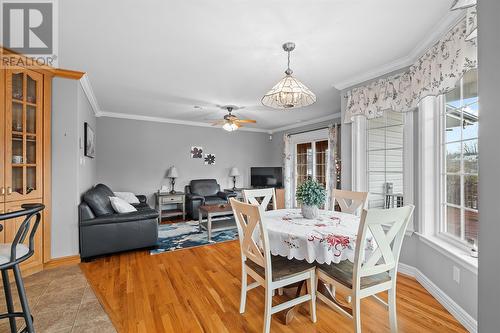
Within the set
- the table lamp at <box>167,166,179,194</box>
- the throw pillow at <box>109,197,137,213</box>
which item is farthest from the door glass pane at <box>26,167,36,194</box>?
the table lamp at <box>167,166,179,194</box>

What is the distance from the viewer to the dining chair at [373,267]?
149cm

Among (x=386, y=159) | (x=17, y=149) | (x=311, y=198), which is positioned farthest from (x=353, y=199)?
(x=17, y=149)

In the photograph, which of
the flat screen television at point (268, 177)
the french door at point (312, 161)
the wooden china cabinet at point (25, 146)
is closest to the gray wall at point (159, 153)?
the flat screen television at point (268, 177)

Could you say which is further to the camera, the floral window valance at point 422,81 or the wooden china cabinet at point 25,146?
the wooden china cabinet at point 25,146

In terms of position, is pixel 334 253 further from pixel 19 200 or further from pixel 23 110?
pixel 23 110

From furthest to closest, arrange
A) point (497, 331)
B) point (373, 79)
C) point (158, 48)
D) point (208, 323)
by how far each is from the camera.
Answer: point (373, 79), point (158, 48), point (208, 323), point (497, 331)

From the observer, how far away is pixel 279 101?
2.35m

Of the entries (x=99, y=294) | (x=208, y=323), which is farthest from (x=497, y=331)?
(x=99, y=294)

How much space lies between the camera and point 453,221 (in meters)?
2.23

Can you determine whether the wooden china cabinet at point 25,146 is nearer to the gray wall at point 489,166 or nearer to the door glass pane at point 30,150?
the door glass pane at point 30,150

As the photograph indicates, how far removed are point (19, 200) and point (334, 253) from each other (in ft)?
10.9

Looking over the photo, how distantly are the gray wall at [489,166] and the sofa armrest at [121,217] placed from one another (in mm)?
A: 3494

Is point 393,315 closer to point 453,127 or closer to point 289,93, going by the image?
point 453,127

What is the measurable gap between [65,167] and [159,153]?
9.64ft
